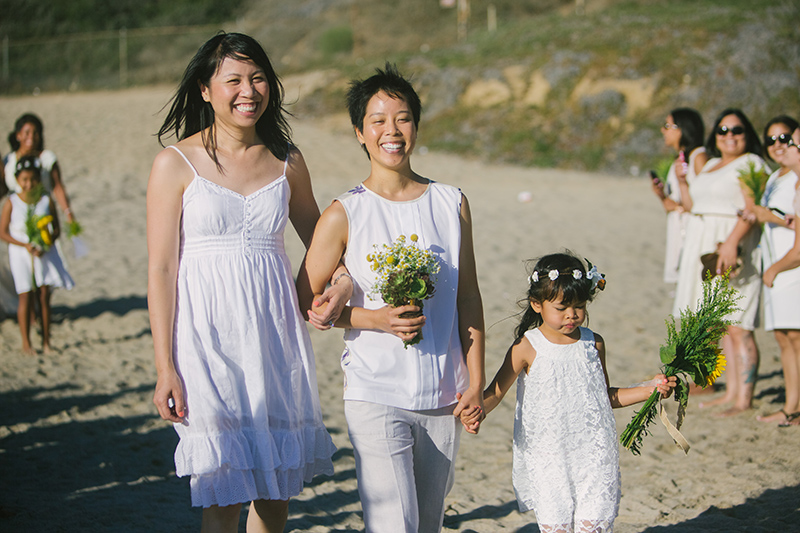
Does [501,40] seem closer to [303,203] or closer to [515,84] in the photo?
[515,84]

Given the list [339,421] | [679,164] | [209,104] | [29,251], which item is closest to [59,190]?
[29,251]

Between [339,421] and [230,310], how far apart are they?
344 cm

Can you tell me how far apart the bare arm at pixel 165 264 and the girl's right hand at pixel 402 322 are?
82cm

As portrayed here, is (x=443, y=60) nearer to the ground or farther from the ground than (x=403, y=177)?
farther from the ground

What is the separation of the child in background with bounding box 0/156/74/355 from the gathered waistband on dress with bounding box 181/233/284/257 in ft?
16.8

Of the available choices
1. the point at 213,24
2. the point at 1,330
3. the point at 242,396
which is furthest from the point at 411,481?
the point at 213,24

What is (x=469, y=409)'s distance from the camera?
114 inches

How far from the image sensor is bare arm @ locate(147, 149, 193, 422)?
9.10ft

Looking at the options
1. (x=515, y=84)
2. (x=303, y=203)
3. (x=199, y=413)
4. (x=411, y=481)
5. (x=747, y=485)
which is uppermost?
(x=515, y=84)

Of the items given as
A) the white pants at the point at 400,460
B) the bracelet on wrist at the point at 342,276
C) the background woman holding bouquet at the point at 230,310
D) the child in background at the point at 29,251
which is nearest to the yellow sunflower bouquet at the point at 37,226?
the child in background at the point at 29,251

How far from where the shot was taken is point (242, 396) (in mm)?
2857

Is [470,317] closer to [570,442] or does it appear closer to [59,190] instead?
[570,442]

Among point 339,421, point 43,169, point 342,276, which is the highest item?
point 43,169

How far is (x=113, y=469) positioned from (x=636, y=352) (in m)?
4.99
